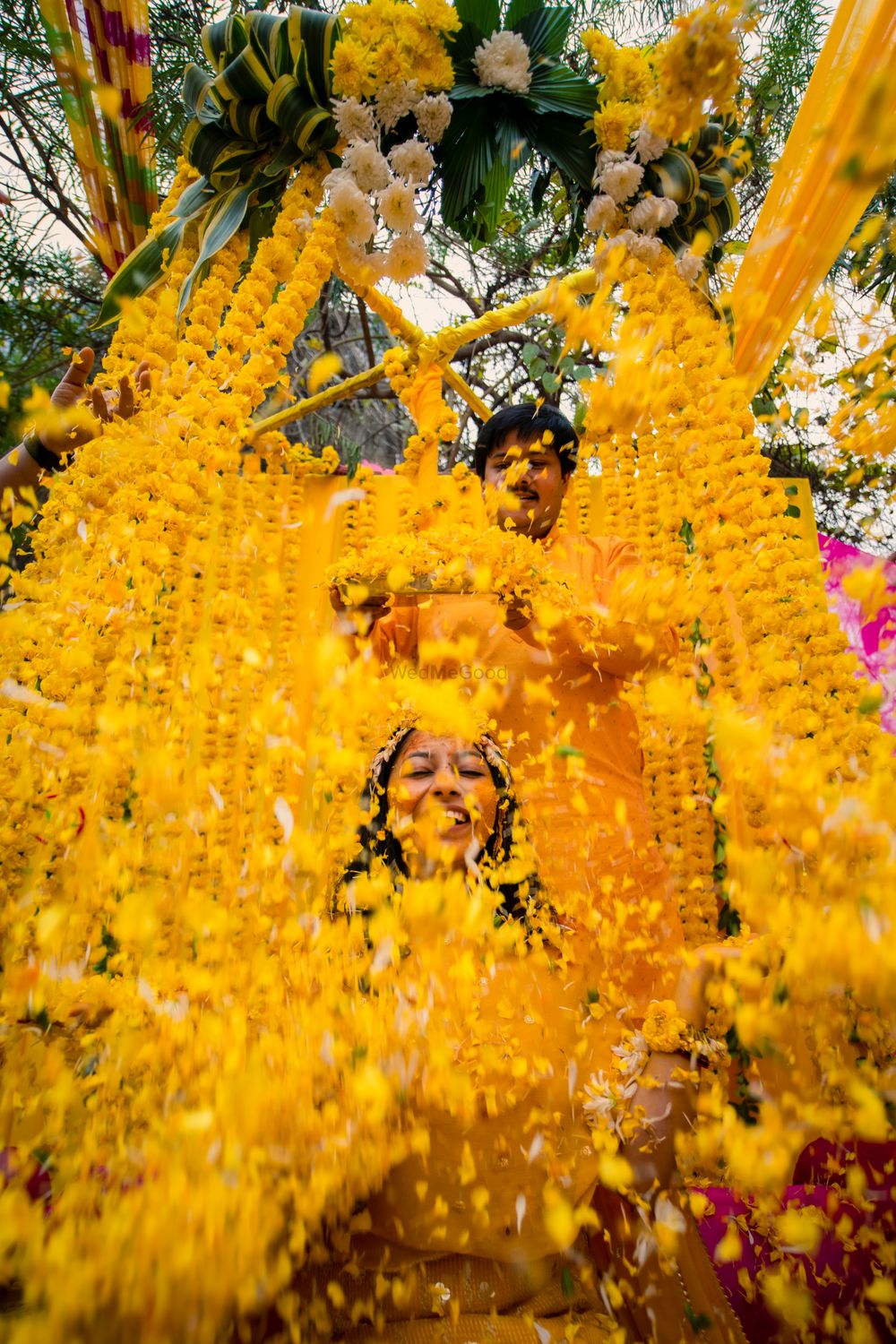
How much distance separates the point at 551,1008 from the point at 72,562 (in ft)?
5.06

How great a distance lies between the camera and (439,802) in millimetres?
1750

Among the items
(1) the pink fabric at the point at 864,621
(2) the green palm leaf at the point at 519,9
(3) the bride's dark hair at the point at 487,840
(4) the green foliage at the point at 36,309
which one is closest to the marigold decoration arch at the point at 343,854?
(3) the bride's dark hair at the point at 487,840

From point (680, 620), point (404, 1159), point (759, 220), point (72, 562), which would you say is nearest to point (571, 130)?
point (759, 220)

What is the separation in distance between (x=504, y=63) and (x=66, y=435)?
149cm

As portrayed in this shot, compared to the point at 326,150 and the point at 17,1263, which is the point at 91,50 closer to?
the point at 326,150

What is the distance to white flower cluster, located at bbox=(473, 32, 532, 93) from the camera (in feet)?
6.61

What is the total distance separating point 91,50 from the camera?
7.72 ft

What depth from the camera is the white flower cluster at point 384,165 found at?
1969 mm

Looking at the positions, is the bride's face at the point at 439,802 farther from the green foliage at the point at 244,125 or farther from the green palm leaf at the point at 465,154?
the green palm leaf at the point at 465,154

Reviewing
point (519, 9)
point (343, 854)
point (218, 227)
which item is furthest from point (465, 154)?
point (343, 854)

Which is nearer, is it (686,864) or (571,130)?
(571,130)

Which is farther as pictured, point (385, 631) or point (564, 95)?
point (385, 631)

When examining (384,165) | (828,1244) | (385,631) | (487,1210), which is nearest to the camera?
(487,1210)

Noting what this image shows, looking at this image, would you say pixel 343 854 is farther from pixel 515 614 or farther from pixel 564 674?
pixel 564 674
